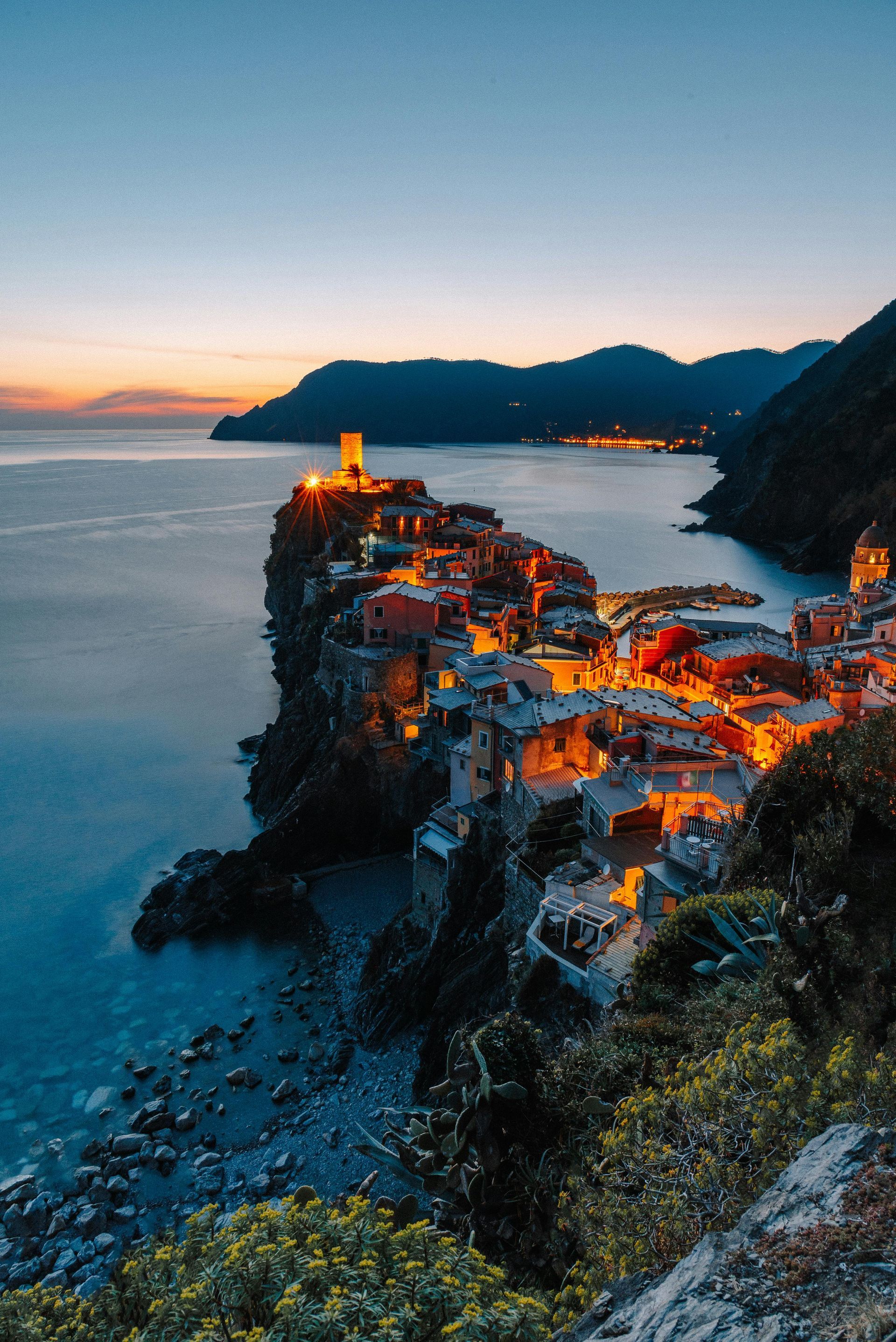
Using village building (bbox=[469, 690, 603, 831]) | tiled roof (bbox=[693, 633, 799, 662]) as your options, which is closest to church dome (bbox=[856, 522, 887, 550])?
tiled roof (bbox=[693, 633, 799, 662])

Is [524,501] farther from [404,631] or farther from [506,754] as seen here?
[506,754]

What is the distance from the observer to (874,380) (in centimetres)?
7119

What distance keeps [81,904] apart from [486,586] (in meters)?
21.1

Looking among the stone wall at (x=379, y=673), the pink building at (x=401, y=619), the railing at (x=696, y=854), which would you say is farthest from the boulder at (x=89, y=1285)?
the pink building at (x=401, y=619)

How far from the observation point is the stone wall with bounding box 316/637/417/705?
2370 centimetres

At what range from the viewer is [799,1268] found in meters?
3.26

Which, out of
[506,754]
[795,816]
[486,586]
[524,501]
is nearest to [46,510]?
[524,501]

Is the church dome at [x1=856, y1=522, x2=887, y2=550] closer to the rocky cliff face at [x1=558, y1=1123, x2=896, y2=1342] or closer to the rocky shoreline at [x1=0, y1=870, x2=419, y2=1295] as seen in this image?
the rocky shoreline at [x1=0, y1=870, x2=419, y2=1295]

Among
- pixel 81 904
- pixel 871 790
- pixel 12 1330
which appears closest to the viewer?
pixel 12 1330

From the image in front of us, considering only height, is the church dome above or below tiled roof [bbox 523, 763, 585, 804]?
above

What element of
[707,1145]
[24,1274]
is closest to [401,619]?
[24,1274]

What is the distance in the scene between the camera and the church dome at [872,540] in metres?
39.5

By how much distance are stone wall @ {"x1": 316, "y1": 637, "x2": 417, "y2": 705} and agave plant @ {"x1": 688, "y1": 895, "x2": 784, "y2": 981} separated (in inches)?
641

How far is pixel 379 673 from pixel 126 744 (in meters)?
12.7
